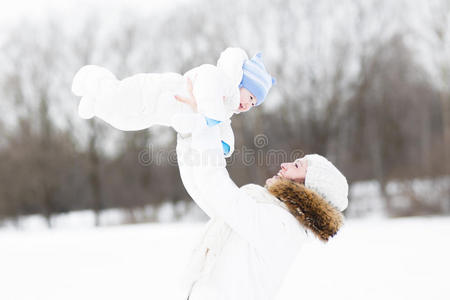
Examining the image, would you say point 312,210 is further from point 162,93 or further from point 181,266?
point 181,266

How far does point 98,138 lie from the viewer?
1360cm

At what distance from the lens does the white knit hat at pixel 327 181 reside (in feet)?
5.91

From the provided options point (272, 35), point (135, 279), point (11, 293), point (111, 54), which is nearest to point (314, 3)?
point (272, 35)

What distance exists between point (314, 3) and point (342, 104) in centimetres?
282

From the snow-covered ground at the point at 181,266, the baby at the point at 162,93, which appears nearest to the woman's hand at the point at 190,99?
the baby at the point at 162,93

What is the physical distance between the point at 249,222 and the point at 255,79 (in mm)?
735

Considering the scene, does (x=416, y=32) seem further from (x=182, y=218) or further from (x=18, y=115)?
(x=18, y=115)

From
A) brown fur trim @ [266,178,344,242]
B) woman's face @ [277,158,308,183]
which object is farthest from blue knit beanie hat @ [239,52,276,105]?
brown fur trim @ [266,178,344,242]

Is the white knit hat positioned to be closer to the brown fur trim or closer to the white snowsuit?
the brown fur trim

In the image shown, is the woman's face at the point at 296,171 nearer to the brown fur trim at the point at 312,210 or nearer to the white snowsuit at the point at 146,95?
the brown fur trim at the point at 312,210

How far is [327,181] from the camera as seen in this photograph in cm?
Answer: 180

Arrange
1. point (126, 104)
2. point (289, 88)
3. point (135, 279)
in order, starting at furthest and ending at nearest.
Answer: point (289, 88) → point (135, 279) → point (126, 104)

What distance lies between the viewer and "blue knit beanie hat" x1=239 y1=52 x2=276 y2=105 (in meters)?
1.97

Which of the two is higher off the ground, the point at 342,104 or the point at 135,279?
the point at 342,104
